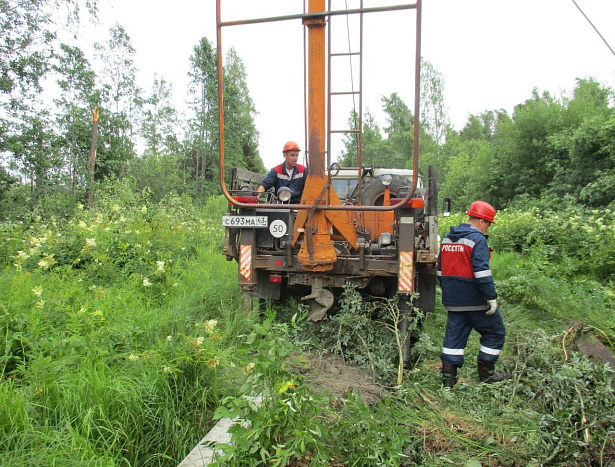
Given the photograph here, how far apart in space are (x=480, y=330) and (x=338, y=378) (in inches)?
55.2

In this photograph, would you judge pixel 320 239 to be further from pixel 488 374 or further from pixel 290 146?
pixel 488 374

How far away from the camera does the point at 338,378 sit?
3.89m

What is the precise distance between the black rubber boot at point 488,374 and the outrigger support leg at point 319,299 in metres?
1.54

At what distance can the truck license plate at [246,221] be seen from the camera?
16.3ft

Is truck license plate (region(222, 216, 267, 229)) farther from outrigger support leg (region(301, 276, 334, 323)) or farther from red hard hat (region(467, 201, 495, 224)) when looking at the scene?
red hard hat (region(467, 201, 495, 224))

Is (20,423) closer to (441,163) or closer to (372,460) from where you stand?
(372,460)

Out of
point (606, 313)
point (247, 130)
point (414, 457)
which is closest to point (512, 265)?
point (606, 313)

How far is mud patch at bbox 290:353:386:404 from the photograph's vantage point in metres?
3.54

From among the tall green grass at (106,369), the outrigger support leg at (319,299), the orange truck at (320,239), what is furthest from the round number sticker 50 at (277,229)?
the tall green grass at (106,369)

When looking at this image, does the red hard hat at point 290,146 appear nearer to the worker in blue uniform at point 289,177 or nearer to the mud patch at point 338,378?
the worker in blue uniform at point 289,177

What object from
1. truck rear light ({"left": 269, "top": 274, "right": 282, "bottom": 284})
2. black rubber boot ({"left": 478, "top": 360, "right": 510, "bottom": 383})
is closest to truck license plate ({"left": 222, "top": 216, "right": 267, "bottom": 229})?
truck rear light ({"left": 269, "top": 274, "right": 282, "bottom": 284})

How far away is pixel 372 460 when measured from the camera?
2367mm

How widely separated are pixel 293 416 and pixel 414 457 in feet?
2.97

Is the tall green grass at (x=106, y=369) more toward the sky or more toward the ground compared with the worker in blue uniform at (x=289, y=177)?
→ more toward the ground
